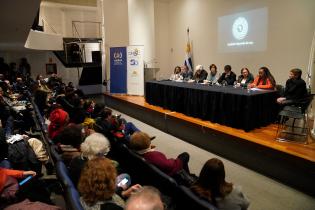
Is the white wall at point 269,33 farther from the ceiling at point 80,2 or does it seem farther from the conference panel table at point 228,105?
the ceiling at point 80,2

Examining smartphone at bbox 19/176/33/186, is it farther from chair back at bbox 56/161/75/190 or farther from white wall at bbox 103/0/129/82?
white wall at bbox 103/0/129/82

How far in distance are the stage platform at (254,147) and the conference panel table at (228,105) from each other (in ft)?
0.40

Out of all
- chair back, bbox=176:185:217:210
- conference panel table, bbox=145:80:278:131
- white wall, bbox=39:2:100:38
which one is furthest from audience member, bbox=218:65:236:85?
white wall, bbox=39:2:100:38

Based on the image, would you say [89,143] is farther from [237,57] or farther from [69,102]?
[237,57]

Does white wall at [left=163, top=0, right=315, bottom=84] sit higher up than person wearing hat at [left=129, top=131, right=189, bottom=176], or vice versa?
white wall at [left=163, top=0, right=315, bottom=84]

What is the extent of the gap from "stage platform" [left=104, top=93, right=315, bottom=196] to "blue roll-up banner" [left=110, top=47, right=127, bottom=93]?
112 inches

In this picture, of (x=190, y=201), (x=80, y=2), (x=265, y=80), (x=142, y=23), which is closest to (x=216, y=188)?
(x=190, y=201)

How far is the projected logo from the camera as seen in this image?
264 inches

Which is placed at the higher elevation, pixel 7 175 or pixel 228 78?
pixel 228 78

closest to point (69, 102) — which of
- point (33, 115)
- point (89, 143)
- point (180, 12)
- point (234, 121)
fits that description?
point (33, 115)

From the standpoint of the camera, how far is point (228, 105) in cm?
430

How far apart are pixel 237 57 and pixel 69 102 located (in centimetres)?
470

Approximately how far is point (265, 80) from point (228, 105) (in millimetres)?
1138

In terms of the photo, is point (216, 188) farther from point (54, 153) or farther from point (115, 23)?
point (115, 23)
